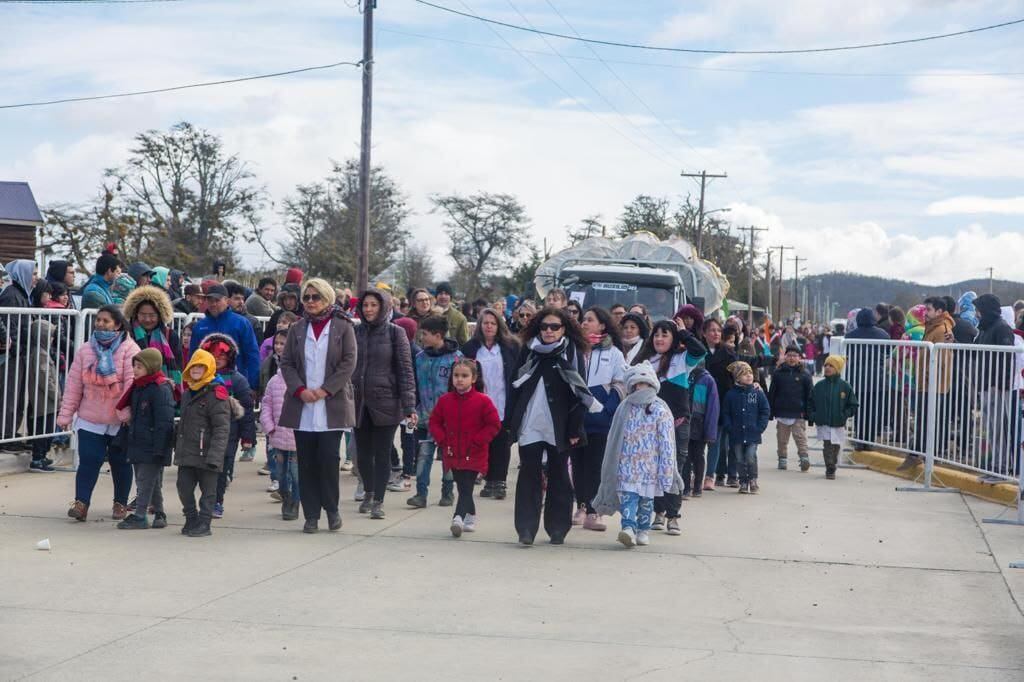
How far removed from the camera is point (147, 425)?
31.8ft

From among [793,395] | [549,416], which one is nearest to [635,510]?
[549,416]

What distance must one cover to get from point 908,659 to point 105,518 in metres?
6.54

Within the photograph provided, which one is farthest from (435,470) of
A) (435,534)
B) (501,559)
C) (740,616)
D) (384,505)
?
(740,616)

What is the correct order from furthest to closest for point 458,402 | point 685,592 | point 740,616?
point 458,402
point 685,592
point 740,616

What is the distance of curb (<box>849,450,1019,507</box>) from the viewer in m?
12.7

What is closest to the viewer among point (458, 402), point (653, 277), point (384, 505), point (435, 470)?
point (458, 402)

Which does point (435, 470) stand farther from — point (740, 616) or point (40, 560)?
point (740, 616)

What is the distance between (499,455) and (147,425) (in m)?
2.93

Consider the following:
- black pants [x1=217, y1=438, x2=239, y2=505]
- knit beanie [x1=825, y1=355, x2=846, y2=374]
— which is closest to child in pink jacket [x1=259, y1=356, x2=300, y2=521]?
black pants [x1=217, y1=438, x2=239, y2=505]

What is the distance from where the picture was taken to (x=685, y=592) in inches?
316

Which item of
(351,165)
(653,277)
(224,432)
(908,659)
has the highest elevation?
(351,165)

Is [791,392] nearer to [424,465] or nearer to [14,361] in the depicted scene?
[424,465]

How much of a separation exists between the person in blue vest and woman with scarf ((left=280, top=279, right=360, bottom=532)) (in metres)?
1.91

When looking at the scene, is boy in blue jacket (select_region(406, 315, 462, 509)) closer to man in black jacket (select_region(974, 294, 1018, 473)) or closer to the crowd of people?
the crowd of people
